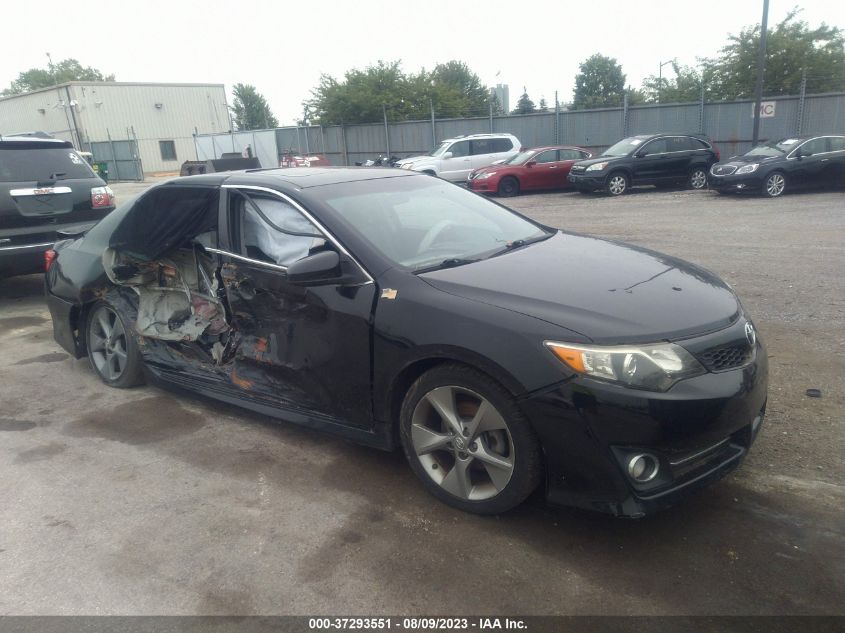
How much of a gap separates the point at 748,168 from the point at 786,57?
16.3m

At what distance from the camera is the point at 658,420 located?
2.74m

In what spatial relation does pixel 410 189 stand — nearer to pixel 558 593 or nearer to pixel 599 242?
pixel 599 242

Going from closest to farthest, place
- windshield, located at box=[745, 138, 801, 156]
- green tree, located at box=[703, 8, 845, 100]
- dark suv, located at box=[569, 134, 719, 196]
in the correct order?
windshield, located at box=[745, 138, 801, 156] < dark suv, located at box=[569, 134, 719, 196] < green tree, located at box=[703, 8, 845, 100]

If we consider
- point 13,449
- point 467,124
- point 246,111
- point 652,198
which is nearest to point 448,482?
point 13,449

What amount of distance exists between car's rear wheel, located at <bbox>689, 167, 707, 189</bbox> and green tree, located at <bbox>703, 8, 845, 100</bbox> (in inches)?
483

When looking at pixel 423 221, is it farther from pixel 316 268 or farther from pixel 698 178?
pixel 698 178

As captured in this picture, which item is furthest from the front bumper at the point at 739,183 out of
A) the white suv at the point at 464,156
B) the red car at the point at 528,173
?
the white suv at the point at 464,156

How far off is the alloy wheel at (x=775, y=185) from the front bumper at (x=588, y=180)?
3.85 meters

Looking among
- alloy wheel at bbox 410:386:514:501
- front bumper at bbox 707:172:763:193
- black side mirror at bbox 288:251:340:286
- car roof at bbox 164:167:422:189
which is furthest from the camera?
front bumper at bbox 707:172:763:193

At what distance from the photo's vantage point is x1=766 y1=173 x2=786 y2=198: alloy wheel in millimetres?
15477

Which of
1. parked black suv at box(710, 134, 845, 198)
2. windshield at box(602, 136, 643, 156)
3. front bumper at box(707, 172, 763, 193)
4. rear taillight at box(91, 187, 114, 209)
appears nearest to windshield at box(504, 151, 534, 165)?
windshield at box(602, 136, 643, 156)

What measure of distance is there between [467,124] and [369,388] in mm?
24054

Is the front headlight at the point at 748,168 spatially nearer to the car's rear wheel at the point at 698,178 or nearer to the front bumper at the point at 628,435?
the car's rear wheel at the point at 698,178

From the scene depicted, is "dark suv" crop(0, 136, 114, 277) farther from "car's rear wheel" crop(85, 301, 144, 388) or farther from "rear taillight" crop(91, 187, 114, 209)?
"car's rear wheel" crop(85, 301, 144, 388)
